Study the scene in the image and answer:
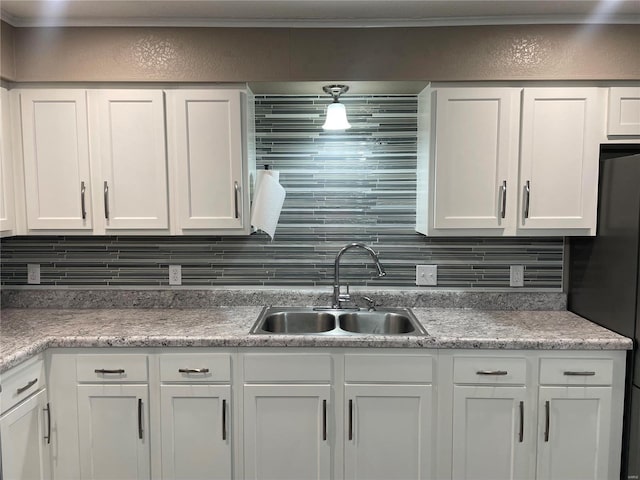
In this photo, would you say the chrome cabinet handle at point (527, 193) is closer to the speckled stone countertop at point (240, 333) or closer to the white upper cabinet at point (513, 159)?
the white upper cabinet at point (513, 159)

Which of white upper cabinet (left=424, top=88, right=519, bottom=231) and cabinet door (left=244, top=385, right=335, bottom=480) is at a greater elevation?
white upper cabinet (left=424, top=88, right=519, bottom=231)

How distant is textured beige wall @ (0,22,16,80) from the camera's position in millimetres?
2057

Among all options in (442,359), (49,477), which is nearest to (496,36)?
(442,359)

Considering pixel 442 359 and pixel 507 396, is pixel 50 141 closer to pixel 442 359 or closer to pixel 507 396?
pixel 442 359

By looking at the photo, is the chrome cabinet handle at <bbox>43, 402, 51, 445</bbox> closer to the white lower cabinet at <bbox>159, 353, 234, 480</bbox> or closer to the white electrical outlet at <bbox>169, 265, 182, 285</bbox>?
the white lower cabinet at <bbox>159, 353, 234, 480</bbox>

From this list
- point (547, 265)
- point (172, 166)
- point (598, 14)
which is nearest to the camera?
point (598, 14)

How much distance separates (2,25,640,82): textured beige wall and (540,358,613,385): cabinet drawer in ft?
4.13

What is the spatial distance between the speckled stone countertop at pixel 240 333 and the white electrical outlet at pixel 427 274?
21cm

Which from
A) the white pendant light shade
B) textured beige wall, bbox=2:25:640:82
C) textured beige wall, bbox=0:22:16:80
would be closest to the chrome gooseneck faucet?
the white pendant light shade

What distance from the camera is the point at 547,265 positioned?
246 cm

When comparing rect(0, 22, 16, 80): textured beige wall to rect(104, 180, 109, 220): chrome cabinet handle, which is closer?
rect(0, 22, 16, 80): textured beige wall

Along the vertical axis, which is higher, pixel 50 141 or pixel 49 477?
pixel 50 141

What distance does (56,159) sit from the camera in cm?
217

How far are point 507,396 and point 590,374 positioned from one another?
14.0 inches
